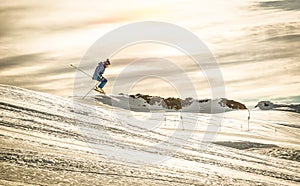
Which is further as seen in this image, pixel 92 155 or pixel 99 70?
pixel 99 70

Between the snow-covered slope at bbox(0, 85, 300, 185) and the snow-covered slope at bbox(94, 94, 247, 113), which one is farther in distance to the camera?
the snow-covered slope at bbox(94, 94, 247, 113)

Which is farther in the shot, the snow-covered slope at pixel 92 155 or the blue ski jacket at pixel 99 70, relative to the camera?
the blue ski jacket at pixel 99 70

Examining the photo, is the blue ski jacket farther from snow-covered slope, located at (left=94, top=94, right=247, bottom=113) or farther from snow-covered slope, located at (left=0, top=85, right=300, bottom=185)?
snow-covered slope, located at (left=94, top=94, right=247, bottom=113)

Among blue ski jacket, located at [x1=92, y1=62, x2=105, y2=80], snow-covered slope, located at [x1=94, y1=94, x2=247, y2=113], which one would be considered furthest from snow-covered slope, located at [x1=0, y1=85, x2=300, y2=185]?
snow-covered slope, located at [x1=94, y1=94, x2=247, y2=113]

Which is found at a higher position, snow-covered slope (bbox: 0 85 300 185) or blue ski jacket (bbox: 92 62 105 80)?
blue ski jacket (bbox: 92 62 105 80)

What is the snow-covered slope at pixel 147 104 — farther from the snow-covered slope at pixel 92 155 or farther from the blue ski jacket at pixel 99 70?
the snow-covered slope at pixel 92 155

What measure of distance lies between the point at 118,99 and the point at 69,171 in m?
64.8

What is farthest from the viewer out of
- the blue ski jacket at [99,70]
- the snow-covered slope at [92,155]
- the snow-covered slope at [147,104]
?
the snow-covered slope at [147,104]

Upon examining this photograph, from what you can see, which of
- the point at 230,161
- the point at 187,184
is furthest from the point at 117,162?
the point at 230,161

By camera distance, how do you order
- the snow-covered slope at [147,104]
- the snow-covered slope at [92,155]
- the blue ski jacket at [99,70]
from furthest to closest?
the snow-covered slope at [147,104]
the blue ski jacket at [99,70]
the snow-covered slope at [92,155]

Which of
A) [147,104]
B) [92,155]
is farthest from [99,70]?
[147,104]

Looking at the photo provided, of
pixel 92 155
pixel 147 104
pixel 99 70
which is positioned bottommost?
pixel 147 104

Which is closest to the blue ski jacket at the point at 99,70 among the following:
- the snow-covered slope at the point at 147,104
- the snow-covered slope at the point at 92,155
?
the snow-covered slope at the point at 92,155

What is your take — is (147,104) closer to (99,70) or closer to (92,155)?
(99,70)
